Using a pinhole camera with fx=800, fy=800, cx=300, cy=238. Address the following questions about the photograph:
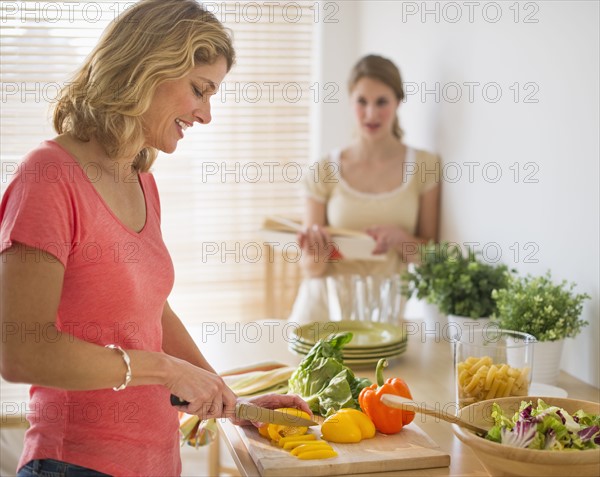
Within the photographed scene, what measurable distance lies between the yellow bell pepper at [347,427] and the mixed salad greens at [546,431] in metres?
0.25

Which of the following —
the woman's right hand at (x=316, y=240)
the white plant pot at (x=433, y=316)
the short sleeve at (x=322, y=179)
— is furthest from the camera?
the short sleeve at (x=322, y=179)

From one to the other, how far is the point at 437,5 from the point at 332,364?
1.63 metres

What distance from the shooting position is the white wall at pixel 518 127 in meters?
1.91

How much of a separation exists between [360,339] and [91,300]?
97cm

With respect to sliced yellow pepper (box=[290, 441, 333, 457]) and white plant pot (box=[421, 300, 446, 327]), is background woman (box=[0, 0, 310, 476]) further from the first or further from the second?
white plant pot (box=[421, 300, 446, 327])

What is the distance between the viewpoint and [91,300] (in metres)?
1.29

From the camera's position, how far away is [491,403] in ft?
4.41

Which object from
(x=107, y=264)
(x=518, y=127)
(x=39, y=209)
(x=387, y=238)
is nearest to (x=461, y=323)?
(x=518, y=127)

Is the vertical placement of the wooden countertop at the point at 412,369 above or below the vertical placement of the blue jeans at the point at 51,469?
below

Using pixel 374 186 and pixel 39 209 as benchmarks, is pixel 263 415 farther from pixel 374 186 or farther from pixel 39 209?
pixel 374 186

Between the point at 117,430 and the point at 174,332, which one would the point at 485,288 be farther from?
the point at 117,430

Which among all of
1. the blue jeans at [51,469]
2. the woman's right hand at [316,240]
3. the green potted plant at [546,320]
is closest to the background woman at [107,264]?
the blue jeans at [51,469]

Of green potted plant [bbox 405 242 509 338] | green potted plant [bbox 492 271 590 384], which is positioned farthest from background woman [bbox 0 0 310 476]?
green potted plant [bbox 405 242 509 338]

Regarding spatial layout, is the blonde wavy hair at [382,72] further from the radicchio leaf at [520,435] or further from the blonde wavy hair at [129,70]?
the radicchio leaf at [520,435]
